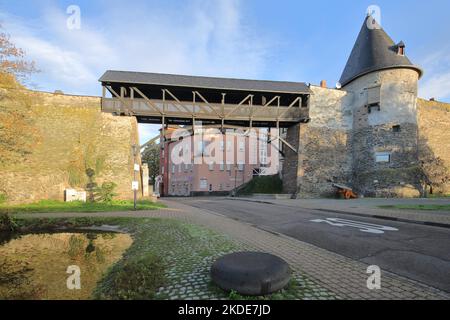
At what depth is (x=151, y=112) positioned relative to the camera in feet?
67.0

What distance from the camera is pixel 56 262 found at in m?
5.80

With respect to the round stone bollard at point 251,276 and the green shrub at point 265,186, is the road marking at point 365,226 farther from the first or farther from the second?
the green shrub at point 265,186

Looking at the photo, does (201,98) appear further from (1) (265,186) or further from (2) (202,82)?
(1) (265,186)

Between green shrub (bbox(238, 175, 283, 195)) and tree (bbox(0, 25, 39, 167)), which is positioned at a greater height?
tree (bbox(0, 25, 39, 167))

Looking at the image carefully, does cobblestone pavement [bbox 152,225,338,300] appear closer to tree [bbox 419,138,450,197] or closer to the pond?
the pond

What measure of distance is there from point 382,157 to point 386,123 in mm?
3065

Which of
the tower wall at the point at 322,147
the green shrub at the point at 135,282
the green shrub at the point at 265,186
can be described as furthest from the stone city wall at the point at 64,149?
the green shrub at the point at 265,186

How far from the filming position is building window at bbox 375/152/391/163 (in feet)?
73.6

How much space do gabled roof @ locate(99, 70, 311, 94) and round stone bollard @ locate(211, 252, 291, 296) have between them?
18628 mm

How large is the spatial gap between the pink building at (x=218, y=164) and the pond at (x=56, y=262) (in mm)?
30224

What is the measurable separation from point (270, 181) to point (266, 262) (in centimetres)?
2810

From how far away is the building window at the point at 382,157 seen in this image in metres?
22.4

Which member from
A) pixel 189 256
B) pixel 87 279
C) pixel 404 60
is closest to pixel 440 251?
pixel 189 256

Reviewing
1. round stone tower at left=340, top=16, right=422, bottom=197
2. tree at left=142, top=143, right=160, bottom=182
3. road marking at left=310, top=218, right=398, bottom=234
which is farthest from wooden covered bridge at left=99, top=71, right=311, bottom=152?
tree at left=142, top=143, right=160, bottom=182
